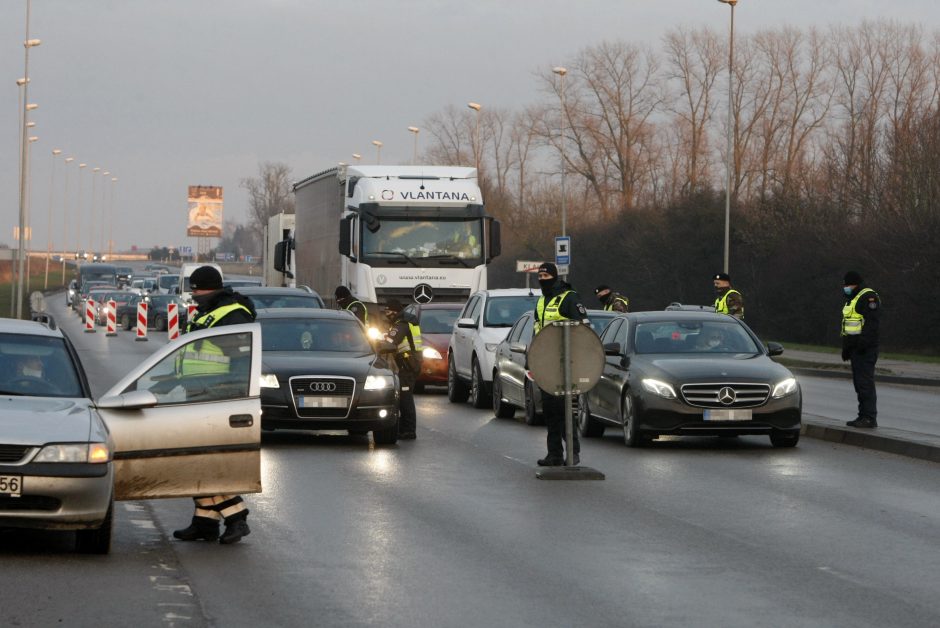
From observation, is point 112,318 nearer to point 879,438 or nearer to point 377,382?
point 377,382

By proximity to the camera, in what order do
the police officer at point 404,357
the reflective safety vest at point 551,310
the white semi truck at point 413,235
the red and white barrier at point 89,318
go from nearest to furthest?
the reflective safety vest at point 551,310 < the police officer at point 404,357 < the white semi truck at point 413,235 < the red and white barrier at point 89,318

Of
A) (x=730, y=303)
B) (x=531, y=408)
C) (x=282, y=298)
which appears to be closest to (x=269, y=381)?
(x=531, y=408)

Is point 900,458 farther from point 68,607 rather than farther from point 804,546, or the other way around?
point 68,607

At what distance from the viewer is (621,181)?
7656 centimetres

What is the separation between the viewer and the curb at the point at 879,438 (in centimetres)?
1623

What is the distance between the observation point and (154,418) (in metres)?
10.1

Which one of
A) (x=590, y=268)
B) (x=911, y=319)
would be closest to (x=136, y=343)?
(x=911, y=319)

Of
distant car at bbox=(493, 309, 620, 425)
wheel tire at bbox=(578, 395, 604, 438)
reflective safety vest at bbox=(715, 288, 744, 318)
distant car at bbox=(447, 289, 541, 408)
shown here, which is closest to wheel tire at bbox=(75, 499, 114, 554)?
wheel tire at bbox=(578, 395, 604, 438)

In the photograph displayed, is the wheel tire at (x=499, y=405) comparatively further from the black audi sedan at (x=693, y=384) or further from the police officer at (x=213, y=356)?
the police officer at (x=213, y=356)

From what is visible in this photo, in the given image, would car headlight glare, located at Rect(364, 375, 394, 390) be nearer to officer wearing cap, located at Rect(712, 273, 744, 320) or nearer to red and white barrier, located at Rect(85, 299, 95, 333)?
officer wearing cap, located at Rect(712, 273, 744, 320)

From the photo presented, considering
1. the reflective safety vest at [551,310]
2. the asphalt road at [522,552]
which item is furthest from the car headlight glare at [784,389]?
the reflective safety vest at [551,310]

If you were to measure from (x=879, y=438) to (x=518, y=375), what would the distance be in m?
5.25

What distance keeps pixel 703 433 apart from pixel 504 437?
281 cm

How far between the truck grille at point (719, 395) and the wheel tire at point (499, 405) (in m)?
5.63
